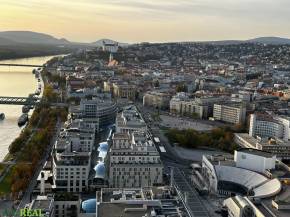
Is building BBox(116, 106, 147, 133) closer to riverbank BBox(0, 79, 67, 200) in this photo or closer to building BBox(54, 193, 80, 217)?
riverbank BBox(0, 79, 67, 200)

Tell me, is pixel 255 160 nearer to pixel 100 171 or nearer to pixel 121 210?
pixel 100 171

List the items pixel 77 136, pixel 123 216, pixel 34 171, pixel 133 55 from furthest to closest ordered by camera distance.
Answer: pixel 133 55 → pixel 77 136 → pixel 34 171 → pixel 123 216

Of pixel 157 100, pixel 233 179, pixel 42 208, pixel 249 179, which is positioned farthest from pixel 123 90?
pixel 42 208

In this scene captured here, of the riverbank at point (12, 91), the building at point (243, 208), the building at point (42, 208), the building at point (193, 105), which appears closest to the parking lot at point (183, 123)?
the building at point (193, 105)

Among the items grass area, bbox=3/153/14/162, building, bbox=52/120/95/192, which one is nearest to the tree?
grass area, bbox=3/153/14/162

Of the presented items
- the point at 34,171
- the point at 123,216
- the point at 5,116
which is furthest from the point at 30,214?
the point at 5,116

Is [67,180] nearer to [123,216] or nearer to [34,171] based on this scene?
[34,171]
